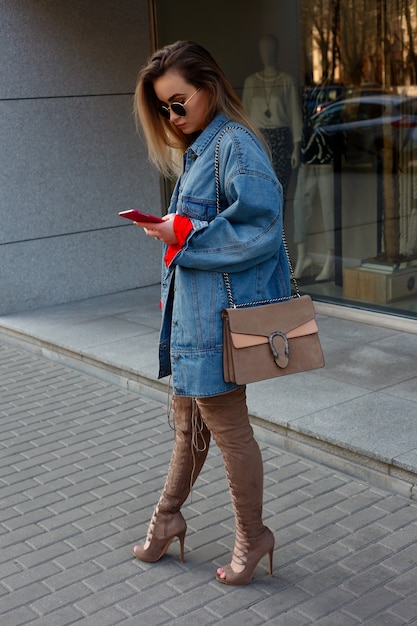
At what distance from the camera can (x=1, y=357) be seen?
6.95 m

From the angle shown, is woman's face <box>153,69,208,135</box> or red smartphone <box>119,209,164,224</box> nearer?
red smartphone <box>119,209,164,224</box>

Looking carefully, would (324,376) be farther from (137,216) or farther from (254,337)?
(137,216)

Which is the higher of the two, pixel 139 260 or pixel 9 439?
pixel 139 260

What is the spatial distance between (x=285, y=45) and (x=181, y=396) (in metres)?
4.78

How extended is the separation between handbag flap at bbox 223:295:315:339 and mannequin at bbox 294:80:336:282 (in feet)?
14.3

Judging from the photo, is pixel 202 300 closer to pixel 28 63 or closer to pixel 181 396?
pixel 181 396

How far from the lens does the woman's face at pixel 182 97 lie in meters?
3.11

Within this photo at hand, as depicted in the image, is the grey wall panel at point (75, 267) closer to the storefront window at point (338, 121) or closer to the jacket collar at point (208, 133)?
the storefront window at point (338, 121)

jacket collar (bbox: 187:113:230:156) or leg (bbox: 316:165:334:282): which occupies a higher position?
jacket collar (bbox: 187:113:230:156)

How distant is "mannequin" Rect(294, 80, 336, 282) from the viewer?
739cm

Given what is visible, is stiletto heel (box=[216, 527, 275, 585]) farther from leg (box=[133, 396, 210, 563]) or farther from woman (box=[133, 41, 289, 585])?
leg (box=[133, 396, 210, 563])

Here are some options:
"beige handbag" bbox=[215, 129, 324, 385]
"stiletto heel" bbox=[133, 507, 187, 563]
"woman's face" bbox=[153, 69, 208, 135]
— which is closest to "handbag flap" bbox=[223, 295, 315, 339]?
"beige handbag" bbox=[215, 129, 324, 385]

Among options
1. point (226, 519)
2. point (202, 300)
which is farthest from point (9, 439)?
point (202, 300)

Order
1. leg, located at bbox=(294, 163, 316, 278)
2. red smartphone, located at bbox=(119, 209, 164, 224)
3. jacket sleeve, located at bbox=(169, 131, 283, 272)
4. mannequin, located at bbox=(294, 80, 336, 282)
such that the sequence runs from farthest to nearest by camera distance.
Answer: leg, located at bbox=(294, 163, 316, 278), mannequin, located at bbox=(294, 80, 336, 282), jacket sleeve, located at bbox=(169, 131, 283, 272), red smartphone, located at bbox=(119, 209, 164, 224)
